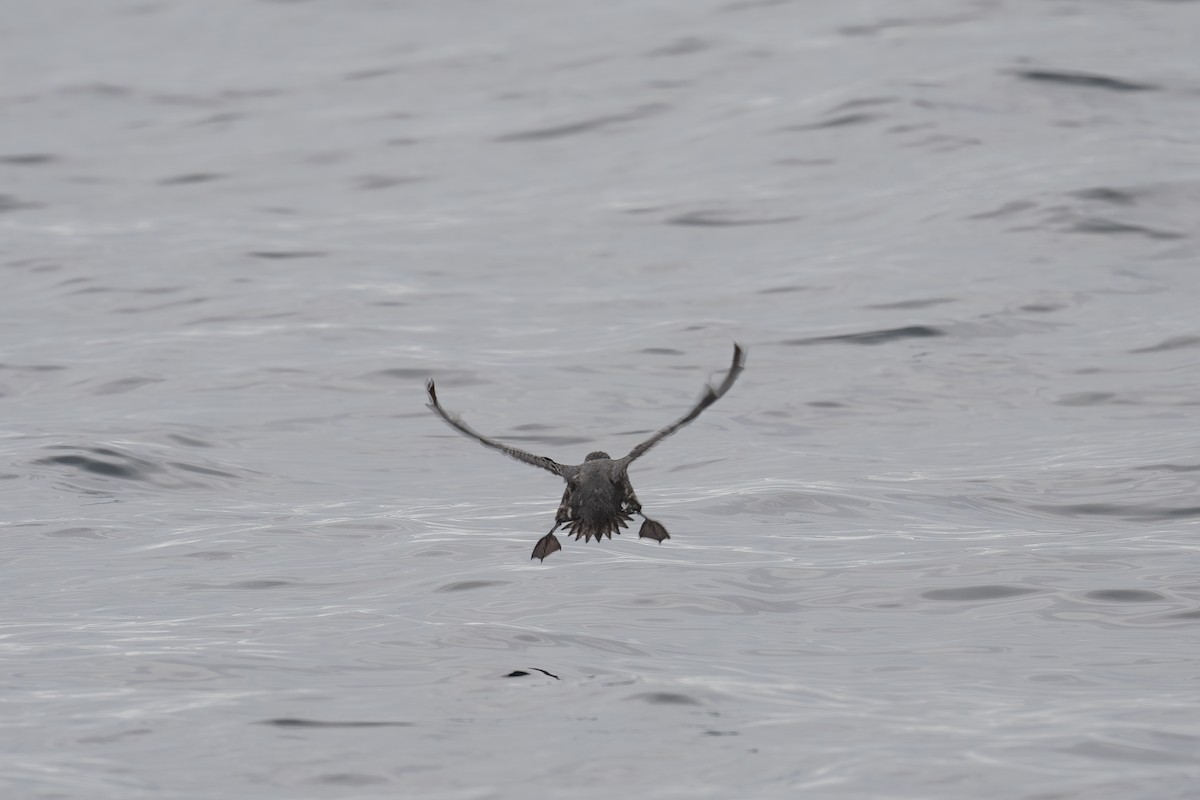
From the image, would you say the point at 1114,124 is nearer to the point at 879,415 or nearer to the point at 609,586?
the point at 879,415

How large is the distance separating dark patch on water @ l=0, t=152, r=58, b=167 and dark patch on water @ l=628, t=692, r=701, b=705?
25.9 metres

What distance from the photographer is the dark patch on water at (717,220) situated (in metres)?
26.7

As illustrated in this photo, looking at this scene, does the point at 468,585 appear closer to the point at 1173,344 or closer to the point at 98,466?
the point at 98,466

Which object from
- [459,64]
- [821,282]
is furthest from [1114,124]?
[459,64]

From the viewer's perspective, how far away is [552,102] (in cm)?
3550

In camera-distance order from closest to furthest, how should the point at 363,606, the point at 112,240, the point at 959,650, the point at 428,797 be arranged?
the point at 428,797, the point at 959,650, the point at 363,606, the point at 112,240

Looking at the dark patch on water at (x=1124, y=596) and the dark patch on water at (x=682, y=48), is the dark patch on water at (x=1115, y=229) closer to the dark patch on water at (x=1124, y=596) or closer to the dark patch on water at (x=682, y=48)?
the dark patch on water at (x=1124, y=596)

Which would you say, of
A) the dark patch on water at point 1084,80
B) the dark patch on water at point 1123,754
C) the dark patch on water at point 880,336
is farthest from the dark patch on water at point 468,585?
the dark patch on water at point 1084,80

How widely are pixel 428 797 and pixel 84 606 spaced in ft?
15.4

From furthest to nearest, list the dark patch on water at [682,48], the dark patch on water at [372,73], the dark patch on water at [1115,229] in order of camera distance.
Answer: the dark patch on water at [372,73], the dark patch on water at [682,48], the dark patch on water at [1115,229]

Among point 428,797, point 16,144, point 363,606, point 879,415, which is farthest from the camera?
point 16,144

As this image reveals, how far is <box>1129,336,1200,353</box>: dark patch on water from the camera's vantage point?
782 inches

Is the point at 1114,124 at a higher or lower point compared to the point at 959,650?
higher

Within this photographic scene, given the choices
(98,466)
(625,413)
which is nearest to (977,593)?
(625,413)
